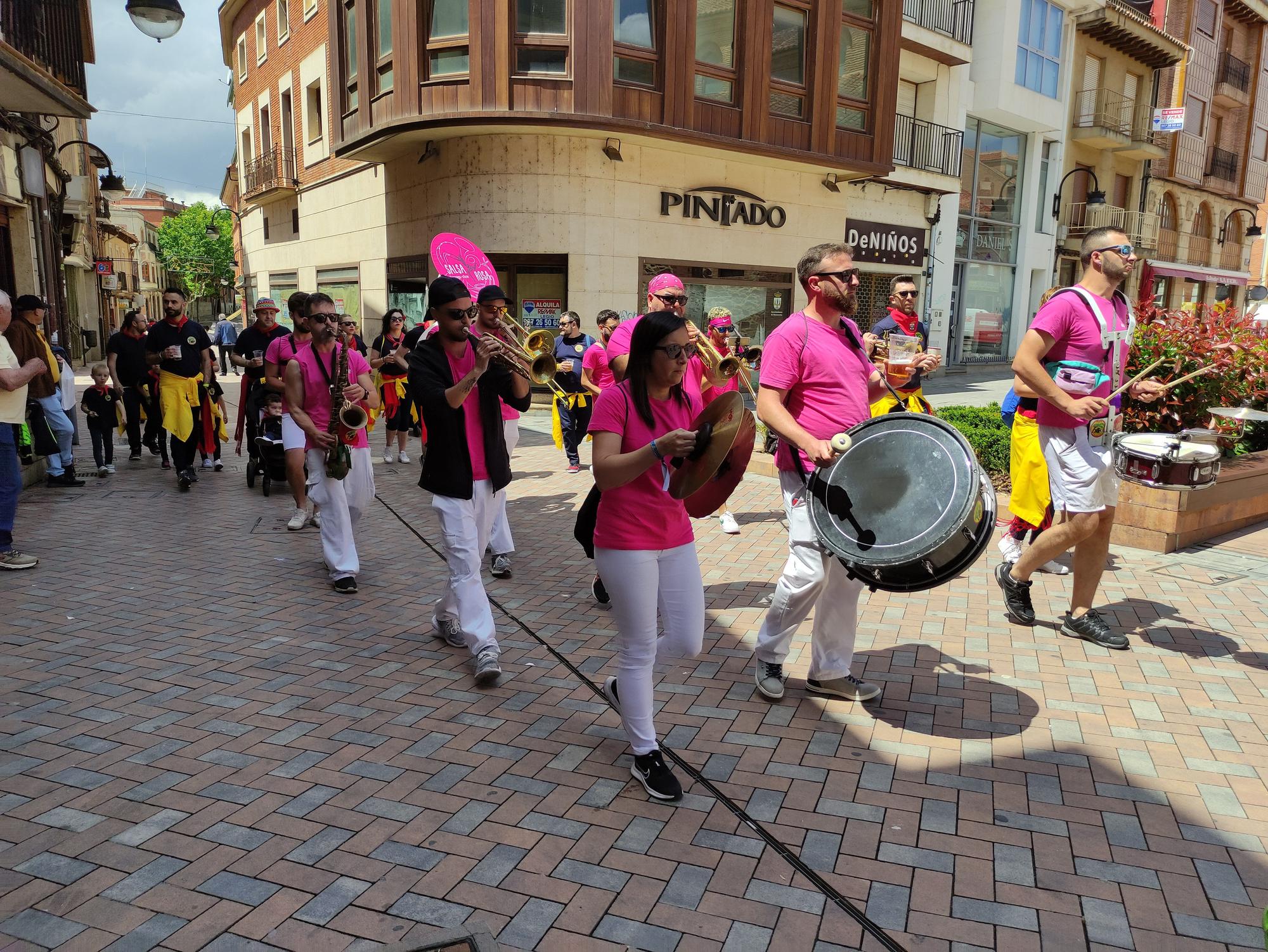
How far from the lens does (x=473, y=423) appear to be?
4613mm

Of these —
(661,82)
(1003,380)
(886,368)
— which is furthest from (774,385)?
(1003,380)

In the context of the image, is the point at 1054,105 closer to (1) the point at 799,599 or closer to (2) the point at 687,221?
(2) the point at 687,221

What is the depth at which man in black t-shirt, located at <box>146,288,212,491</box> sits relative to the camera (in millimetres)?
9375

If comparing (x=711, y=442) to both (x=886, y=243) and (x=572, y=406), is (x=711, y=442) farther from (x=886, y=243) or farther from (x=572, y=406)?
(x=886, y=243)

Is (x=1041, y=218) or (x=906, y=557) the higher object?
(x=1041, y=218)

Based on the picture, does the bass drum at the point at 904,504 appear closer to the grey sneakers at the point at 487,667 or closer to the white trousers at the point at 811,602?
the white trousers at the point at 811,602

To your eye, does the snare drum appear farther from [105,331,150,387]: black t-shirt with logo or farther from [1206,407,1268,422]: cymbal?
[105,331,150,387]: black t-shirt with logo

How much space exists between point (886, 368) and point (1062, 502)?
121 centimetres

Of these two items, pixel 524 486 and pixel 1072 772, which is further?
pixel 524 486

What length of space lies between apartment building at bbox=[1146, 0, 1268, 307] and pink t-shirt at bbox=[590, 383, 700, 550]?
Result: 112 ft

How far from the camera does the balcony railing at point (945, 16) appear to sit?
2088cm

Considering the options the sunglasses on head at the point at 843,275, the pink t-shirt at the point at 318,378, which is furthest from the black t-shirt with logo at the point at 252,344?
the sunglasses on head at the point at 843,275

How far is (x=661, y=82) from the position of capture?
15352mm

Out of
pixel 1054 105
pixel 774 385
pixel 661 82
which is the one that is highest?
pixel 1054 105
